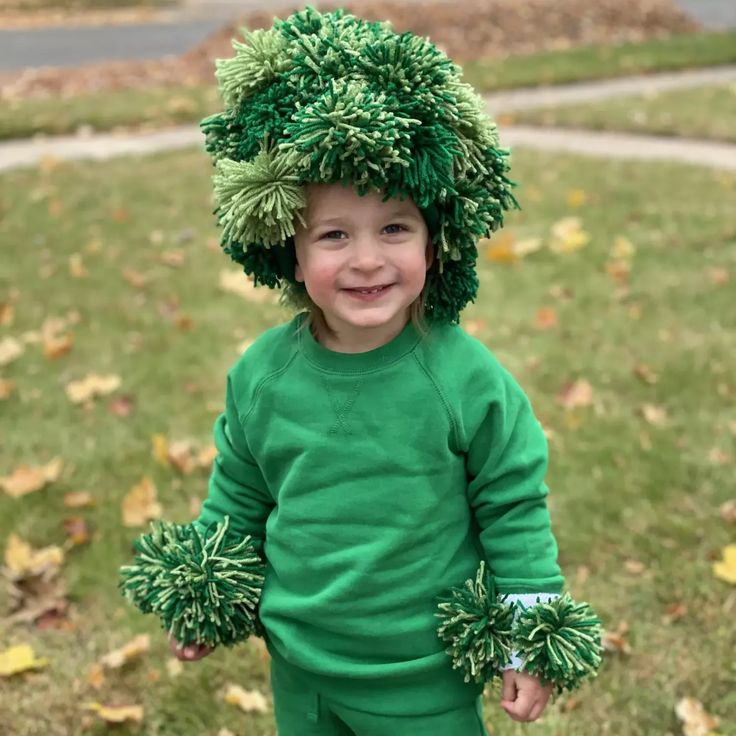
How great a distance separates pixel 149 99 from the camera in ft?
29.5

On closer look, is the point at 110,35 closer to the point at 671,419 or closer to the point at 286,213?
the point at 671,419

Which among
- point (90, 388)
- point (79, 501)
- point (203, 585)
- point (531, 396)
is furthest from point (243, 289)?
point (203, 585)

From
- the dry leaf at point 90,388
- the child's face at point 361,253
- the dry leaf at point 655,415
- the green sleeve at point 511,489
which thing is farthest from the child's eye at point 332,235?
the dry leaf at point 90,388

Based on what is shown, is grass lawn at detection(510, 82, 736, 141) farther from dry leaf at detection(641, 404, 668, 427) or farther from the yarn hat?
the yarn hat

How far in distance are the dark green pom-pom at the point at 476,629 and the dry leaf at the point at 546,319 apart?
269cm

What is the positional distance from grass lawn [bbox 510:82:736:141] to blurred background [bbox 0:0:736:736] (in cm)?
3

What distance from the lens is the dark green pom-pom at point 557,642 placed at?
1.59m

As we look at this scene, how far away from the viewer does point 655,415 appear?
348 centimetres

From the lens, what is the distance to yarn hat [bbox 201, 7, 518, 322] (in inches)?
55.9

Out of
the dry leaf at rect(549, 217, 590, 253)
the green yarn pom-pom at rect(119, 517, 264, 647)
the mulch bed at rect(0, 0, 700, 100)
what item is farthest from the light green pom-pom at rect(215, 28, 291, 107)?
the mulch bed at rect(0, 0, 700, 100)

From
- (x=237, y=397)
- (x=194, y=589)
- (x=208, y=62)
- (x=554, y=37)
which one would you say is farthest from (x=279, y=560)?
(x=554, y=37)

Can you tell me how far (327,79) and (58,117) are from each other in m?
7.32

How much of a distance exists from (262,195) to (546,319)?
296 cm

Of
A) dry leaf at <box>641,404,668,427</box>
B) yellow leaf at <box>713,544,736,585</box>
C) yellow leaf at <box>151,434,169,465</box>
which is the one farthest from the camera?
dry leaf at <box>641,404,668,427</box>
